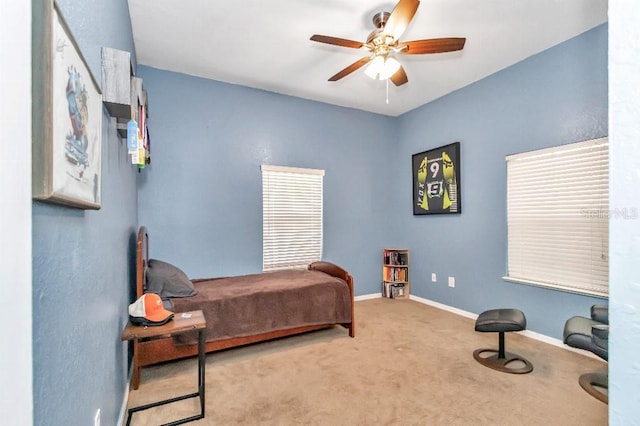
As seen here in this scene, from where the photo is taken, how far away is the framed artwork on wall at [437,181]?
4.04 meters

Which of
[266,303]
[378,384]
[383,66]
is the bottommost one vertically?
[378,384]

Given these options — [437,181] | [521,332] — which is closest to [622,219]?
[521,332]

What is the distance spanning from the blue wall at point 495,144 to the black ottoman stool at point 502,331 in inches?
27.4

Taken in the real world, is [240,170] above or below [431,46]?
below

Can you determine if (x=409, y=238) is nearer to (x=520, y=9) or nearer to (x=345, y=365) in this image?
(x=345, y=365)

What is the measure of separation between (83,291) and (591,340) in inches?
110

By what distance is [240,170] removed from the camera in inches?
155

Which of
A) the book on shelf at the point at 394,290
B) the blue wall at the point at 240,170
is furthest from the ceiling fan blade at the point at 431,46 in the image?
the book on shelf at the point at 394,290

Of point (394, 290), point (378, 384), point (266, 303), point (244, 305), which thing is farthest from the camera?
point (394, 290)

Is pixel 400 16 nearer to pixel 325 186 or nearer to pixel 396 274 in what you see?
pixel 325 186

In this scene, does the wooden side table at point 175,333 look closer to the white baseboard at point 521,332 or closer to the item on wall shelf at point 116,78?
the item on wall shelf at point 116,78

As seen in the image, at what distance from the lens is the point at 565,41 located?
2939mm

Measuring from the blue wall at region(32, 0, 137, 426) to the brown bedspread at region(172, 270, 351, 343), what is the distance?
29.0 inches

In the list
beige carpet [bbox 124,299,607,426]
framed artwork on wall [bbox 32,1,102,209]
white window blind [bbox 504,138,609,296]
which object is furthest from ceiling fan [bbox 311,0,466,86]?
beige carpet [bbox 124,299,607,426]
